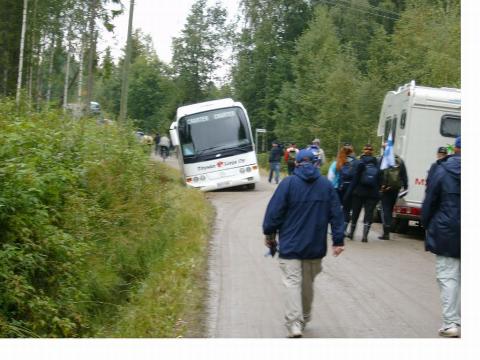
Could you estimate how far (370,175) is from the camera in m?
14.9

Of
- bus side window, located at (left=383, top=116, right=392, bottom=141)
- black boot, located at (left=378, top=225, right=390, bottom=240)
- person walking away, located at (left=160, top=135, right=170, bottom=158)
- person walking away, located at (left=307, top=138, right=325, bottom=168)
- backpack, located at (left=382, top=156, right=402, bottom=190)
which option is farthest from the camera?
person walking away, located at (left=160, top=135, right=170, bottom=158)

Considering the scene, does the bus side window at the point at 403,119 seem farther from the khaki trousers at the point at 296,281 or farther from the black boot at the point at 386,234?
the khaki trousers at the point at 296,281

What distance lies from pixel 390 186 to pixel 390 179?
14 centimetres

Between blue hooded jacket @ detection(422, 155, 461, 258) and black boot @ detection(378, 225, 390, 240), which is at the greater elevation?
blue hooded jacket @ detection(422, 155, 461, 258)

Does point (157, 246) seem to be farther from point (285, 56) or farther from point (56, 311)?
point (285, 56)

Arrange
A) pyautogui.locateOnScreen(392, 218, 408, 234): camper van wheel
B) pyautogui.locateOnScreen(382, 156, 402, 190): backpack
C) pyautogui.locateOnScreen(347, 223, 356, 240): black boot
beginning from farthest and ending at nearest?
pyautogui.locateOnScreen(392, 218, 408, 234): camper van wheel → pyautogui.locateOnScreen(347, 223, 356, 240): black boot → pyautogui.locateOnScreen(382, 156, 402, 190): backpack

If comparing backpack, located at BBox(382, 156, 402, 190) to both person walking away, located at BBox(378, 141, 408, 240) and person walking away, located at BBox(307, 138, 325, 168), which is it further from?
person walking away, located at BBox(307, 138, 325, 168)

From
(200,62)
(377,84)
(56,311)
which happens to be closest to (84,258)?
(56,311)

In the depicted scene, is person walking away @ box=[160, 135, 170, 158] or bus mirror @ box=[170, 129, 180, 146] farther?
person walking away @ box=[160, 135, 170, 158]

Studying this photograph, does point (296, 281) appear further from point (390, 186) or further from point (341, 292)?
point (390, 186)

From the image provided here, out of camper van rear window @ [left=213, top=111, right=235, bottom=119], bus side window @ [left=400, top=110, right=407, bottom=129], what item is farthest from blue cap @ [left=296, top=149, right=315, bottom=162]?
camper van rear window @ [left=213, top=111, right=235, bottom=119]

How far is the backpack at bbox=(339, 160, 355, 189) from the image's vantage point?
15359 millimetres

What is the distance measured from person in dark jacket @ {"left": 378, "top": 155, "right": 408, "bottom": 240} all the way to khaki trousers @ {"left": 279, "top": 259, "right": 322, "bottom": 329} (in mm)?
7488

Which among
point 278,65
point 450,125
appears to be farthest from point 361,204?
point 278,65
